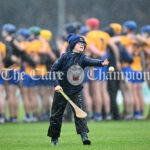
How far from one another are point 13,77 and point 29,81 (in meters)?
0.62

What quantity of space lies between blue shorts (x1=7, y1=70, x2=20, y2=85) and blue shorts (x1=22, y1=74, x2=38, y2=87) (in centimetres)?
25

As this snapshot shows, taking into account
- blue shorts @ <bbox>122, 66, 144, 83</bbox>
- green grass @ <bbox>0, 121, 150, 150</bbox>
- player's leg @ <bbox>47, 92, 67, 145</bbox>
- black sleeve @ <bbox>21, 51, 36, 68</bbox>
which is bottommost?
green grass @ <bbox>0, 121, 150, 150</bbox>

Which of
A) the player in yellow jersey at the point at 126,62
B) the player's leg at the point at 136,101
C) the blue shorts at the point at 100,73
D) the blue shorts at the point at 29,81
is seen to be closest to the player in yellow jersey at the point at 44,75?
the blue shorts at the point at 29,81

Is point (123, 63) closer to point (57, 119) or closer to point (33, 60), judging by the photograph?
point (33, 60)

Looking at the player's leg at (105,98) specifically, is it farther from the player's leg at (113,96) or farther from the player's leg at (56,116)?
the player's leg at (56,116)

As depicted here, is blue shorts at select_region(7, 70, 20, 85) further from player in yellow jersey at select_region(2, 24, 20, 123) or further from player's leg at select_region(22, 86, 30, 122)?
player's leg at select_region(22, 86, 30, 122)

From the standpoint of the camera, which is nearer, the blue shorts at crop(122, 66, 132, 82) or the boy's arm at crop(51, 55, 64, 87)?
the boy's arm at crop(51, 55, 64, 87)

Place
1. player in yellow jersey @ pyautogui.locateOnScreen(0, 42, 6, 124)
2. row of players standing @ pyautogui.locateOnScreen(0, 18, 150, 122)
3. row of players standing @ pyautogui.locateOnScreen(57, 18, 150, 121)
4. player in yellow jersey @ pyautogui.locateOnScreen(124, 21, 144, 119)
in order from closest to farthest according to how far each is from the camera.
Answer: player in yellow jersey @ pyautogui.locateOnScreen(0, 42, 6, 124)
row of players standing @ pyautogui.locateOnScreen(0, 18, 150, 122)
row of players standing @ pyautogui.locateOnScreen(57, 18, 150, 121)
player in yellow jersey @ pyautogui.locateOnScreen(124, 21, 144, 119)

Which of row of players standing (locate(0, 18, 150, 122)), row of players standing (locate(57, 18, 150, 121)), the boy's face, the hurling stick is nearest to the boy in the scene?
the boy's face

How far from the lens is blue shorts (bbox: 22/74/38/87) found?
1395 cm

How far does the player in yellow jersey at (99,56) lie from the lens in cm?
1373

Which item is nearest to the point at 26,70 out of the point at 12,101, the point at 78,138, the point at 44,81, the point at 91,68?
the point at 44,81

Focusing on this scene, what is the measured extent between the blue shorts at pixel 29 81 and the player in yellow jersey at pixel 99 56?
4.81ft

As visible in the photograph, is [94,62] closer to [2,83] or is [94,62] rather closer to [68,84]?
[68,84]
